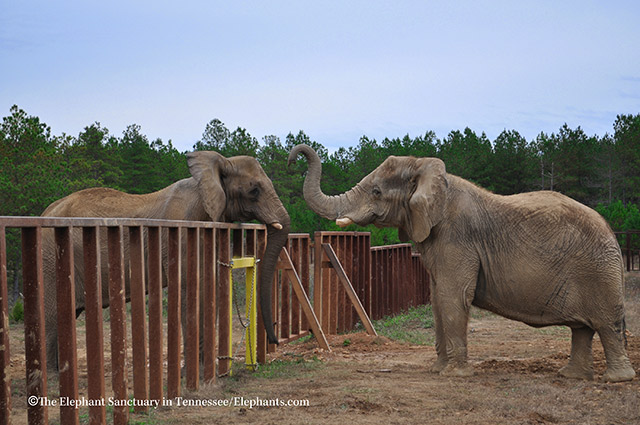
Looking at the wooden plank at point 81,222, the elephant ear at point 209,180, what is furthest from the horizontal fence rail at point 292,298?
the wooden plank at point 81,222

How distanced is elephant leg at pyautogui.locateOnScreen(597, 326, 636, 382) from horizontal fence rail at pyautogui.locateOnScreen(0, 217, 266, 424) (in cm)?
404

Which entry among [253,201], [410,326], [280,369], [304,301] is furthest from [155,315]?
[410,326]

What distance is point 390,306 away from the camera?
53.5 ft

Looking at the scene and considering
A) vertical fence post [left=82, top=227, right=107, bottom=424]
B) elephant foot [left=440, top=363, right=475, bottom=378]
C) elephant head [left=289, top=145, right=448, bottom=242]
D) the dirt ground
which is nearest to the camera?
vertical fence post [left=82, top=227, right=107, bottom=424]

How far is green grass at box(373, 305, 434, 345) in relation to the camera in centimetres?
1242

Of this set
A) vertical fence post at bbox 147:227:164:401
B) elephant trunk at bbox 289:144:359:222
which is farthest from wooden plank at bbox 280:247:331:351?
vertical fence post at bbox 147:227:164:401

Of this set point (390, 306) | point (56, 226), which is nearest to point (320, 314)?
point (390, 306)

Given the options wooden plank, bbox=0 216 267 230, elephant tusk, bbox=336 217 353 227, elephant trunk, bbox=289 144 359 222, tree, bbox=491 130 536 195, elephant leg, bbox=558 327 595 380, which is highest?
tree, bbox=491 130 536 195

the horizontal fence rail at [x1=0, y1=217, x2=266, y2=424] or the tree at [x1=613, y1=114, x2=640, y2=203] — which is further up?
the tree at [x1=613, y1=114, x2=640, y2=203]

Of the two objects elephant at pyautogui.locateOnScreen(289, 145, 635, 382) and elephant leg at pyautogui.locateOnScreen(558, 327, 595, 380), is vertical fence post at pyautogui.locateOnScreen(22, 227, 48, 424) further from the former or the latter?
elephant leg at pyautogui.locateOnScreen(558, 327, 595, 380)

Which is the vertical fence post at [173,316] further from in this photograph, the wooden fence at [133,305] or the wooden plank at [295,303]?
the wooden plank at [295,303]

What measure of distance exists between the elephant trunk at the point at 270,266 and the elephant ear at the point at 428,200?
6.11 ft

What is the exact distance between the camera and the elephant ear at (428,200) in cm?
820

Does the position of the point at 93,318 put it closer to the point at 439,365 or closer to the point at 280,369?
the point at 280,369
